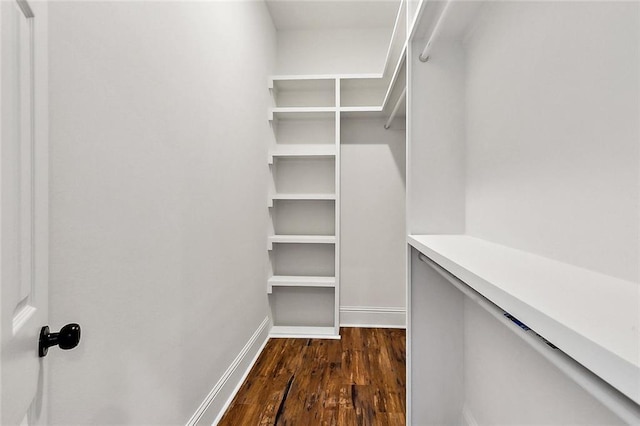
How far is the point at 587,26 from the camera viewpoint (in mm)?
709

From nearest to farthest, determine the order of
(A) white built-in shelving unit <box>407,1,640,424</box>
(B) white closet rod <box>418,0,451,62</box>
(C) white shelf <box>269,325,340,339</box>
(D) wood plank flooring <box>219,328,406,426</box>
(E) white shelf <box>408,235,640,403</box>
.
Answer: (E) white shelf <box>408,235,640,403</box>
(A) white built-in shelving unit <box>407,1,640,424</box>
(B) white closet rod <box>418,0,451,62</box>
(D) wood plank flooring <box>219,328,406,426</box>
(C) white shelf <box>269,325,340,339</box>

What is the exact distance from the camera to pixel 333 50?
2.79 meters

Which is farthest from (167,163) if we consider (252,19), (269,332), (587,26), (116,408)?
(269,332)

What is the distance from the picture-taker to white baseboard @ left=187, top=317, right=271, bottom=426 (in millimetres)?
1387

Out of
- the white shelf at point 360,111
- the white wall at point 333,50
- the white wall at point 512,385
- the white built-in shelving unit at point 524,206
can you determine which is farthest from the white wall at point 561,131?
the white wall at point 333,50

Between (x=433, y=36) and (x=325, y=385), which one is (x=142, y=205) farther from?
(x=325, y=385)

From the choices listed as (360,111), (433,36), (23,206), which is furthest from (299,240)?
(23,206)

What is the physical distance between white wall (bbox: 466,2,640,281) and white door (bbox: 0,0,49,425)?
1.05 meters

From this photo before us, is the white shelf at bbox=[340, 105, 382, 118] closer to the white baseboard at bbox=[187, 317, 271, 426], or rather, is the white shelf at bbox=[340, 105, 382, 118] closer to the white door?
the white baseboard at bbox=[187, 317, 271, 426]

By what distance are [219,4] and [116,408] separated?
5.73 ft

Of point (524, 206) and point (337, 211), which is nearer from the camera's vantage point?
point (524, 206)

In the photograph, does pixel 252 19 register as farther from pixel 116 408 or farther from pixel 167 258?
pixel 116 408

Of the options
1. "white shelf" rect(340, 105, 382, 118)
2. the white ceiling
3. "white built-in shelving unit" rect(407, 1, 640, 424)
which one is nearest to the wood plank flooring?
"white built-in shelving unit" rect(407, 1, 640, 424)

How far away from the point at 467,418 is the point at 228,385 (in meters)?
1.16
